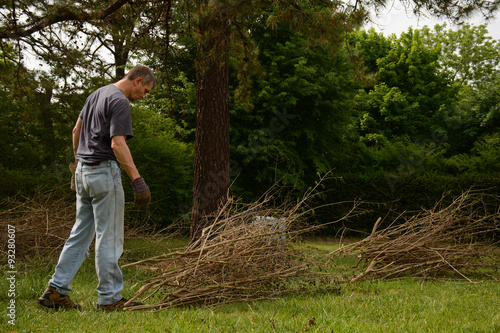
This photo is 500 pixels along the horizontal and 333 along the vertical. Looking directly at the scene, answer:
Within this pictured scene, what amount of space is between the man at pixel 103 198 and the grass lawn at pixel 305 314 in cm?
24

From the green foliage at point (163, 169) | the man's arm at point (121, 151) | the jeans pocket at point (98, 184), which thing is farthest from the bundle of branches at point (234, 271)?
the green foliage at point (163, 169)

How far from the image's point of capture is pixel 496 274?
607 cm

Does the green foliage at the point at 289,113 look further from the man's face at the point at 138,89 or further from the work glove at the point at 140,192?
the work glove at the point at 140,192

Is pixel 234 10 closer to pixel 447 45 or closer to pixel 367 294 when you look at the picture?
pixel 367 294

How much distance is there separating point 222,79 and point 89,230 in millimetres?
4031

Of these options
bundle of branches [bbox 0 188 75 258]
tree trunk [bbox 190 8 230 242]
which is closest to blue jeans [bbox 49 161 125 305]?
bundle of branches [bbox 0 188 75 258]

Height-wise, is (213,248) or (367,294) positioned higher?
(213,248)

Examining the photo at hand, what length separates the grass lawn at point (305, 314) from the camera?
3293mm

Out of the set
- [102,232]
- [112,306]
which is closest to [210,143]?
[102,232]

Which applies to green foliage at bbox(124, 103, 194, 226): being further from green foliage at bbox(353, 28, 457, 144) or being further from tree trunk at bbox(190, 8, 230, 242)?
green foliage at bbox(353, 28, 457, 144)

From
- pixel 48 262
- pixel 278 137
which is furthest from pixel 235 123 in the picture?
pixel 48 262

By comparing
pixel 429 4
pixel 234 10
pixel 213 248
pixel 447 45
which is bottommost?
pixel 213 248

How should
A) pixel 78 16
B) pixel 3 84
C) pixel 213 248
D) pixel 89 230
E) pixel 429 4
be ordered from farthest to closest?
pixel 3 84 → pixel 78 16 → pixel 429 4 → pixel 213 248 → pixel 89 230

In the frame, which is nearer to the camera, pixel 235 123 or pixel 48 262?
pixel 48 262
